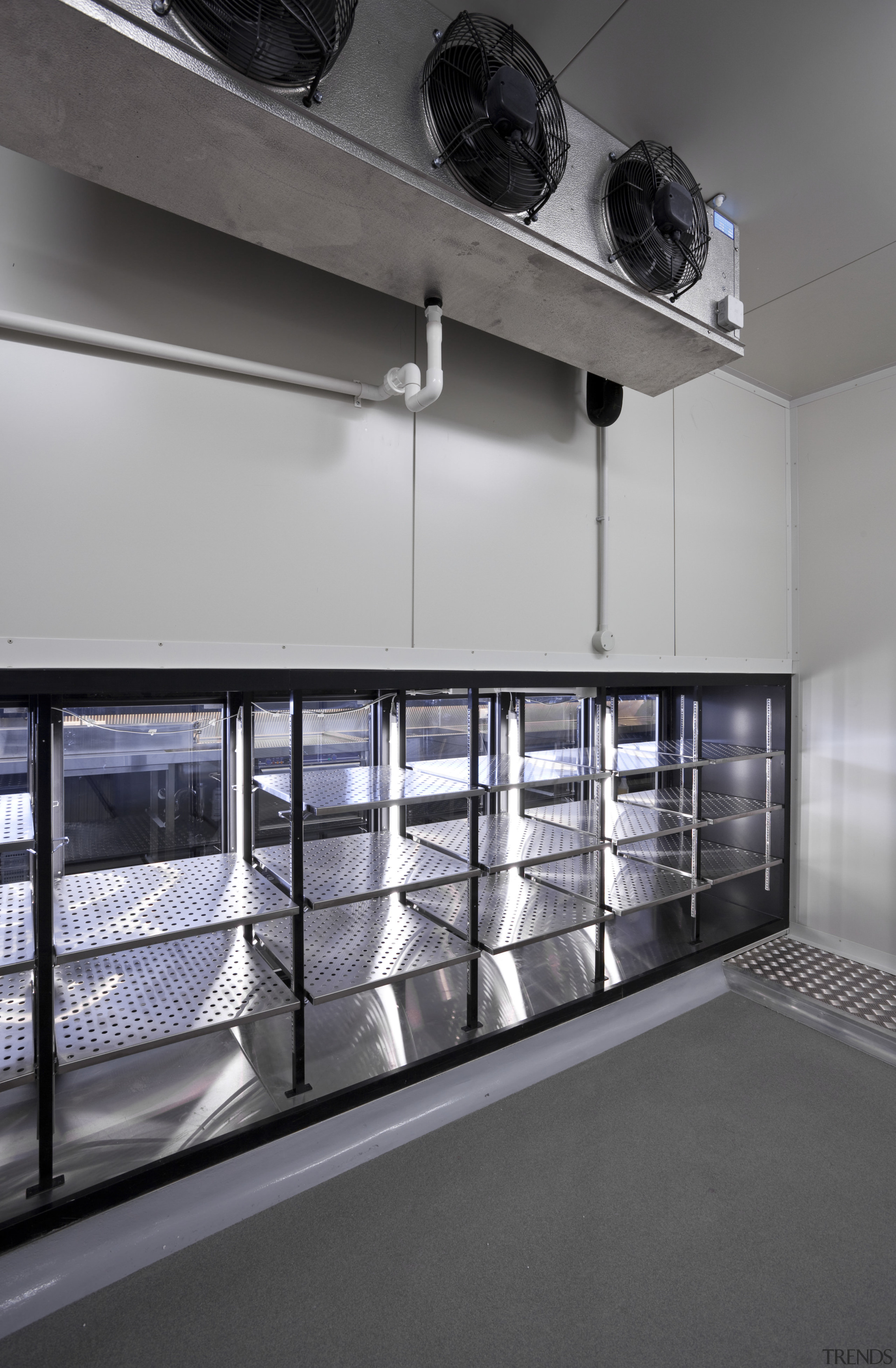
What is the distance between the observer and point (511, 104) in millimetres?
1340

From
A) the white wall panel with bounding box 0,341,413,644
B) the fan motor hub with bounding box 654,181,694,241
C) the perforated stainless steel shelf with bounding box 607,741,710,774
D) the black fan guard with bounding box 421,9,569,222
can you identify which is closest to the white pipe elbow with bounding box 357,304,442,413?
the white wall panel with bounding box 0,341,413,644

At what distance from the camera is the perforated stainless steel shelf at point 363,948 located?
193 cm

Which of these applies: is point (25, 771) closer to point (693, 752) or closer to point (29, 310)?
point (29, 310)

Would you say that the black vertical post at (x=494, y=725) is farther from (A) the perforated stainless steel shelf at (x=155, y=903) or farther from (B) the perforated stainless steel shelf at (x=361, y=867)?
(A) the perforated stainless steel shelf at (x=155, y=903)

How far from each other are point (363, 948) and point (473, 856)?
0.47 meters

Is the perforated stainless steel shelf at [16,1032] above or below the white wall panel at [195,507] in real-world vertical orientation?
below

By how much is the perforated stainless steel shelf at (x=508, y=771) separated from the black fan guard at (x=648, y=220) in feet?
4.86

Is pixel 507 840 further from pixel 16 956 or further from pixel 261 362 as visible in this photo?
pixel 261 362

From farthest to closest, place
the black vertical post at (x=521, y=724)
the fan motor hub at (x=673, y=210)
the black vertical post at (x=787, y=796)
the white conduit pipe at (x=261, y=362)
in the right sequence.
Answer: the black vertical post at (x=787, y=796)
the black vertical post at (x=521, y=724)
the fan motor hub at (x=673, y=210)
the white conduit pipe at (x=261, y=362)

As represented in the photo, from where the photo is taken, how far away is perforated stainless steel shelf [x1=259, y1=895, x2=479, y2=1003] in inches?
76.1

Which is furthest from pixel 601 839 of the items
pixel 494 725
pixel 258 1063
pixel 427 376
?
pixel 427 376

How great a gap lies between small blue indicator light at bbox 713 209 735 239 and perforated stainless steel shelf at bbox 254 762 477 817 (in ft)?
6.10

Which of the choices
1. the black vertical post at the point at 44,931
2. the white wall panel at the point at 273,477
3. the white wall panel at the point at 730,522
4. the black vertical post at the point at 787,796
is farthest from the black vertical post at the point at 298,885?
the black vertical post at the point at 787,796

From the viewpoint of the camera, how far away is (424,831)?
8.39 feet
